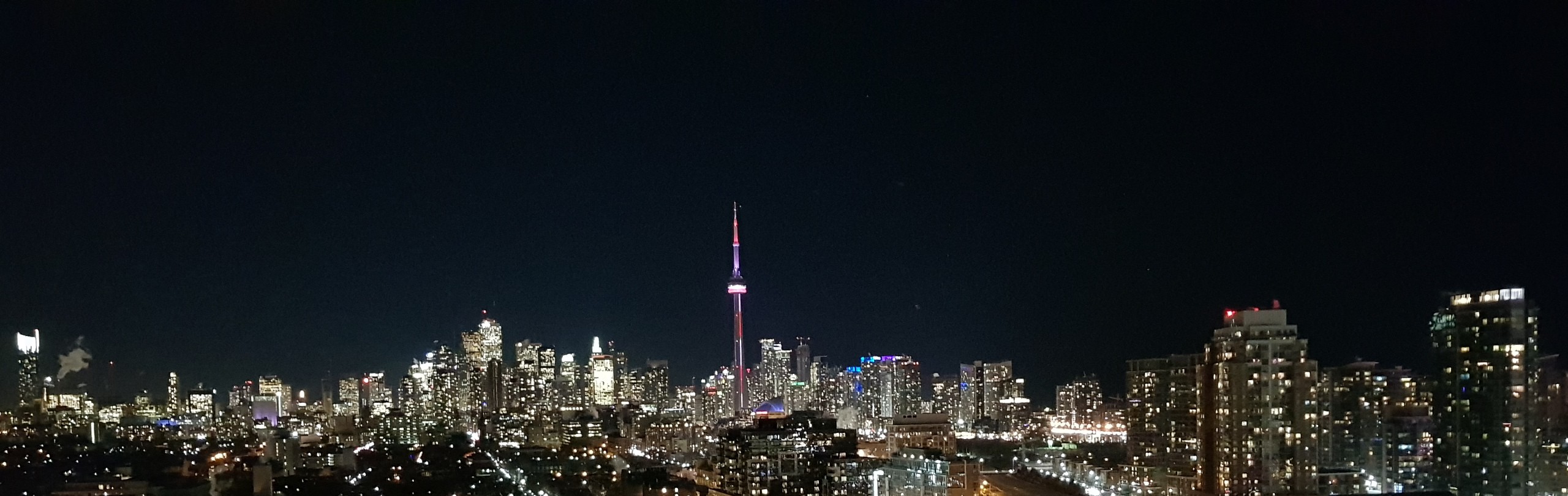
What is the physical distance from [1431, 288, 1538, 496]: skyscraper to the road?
549cm

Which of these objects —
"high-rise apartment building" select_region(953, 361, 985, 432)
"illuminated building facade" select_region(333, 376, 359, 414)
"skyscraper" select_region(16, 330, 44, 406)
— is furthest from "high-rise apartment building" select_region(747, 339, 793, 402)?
"skyscraper" select_region(16, 330, 44, 406)

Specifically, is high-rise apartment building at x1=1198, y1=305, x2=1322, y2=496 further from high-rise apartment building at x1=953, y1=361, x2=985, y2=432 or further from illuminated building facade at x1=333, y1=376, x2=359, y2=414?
illuminated building facade at x1=333, y1=376, x2=359, y2=414

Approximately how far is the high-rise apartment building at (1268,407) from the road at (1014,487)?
4327 mm

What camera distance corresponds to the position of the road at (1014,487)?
14.4 metres

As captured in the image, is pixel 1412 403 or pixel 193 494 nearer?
pixel 1412 403

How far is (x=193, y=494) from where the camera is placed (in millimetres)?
11719

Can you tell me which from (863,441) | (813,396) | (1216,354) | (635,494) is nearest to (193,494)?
(635,494)

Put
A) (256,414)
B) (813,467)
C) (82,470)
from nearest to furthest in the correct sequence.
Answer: (82,470), (813,467), (256,414)

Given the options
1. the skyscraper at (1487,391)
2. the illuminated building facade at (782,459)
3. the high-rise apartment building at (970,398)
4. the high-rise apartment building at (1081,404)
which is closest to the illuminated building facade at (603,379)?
the high-rise apartment building at (970,398)

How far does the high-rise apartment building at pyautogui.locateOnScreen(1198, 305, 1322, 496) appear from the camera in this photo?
983cm

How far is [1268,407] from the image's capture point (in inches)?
391

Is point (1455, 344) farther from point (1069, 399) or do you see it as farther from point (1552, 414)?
point (1069, 399)

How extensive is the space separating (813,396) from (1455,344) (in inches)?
766

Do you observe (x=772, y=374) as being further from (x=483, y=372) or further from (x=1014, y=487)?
(x=1014, y=487)
